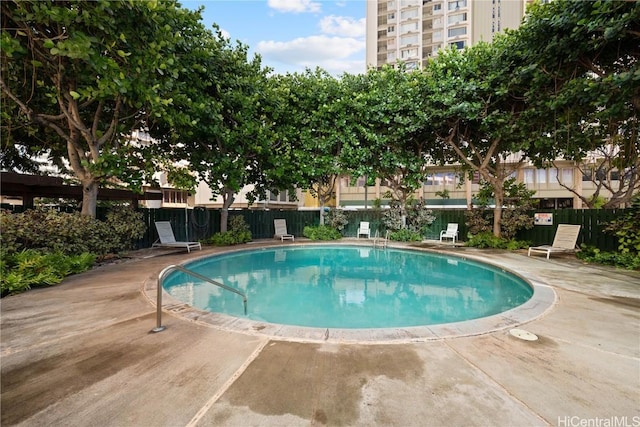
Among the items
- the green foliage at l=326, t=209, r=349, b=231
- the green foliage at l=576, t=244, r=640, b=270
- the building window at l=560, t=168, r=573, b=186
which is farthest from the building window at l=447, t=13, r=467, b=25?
the green foliage at l=576, t=244, r=640, b=270

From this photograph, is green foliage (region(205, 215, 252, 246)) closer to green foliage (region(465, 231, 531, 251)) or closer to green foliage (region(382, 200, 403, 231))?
green foliage (region(382, 200, 403, 231))

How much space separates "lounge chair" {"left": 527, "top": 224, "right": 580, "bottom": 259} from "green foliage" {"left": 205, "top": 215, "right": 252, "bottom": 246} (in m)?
11.3

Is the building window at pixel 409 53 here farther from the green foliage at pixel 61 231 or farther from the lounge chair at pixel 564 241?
the green foliage at pixel 61 231

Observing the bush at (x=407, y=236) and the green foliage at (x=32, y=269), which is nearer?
the green foliage at (x=32, y=269)

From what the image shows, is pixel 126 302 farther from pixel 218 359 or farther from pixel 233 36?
pixel 233 36

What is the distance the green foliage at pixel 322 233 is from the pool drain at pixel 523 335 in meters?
11.6

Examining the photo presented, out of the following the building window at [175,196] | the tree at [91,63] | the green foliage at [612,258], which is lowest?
the green foliage at [612,258]

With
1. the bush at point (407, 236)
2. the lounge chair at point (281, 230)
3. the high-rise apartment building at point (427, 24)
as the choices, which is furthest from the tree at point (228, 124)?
the high-rise apartment building at point (427, 24)

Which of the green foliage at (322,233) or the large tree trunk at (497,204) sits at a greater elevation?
the large tree trunk at (497,204)

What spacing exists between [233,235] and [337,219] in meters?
5.67

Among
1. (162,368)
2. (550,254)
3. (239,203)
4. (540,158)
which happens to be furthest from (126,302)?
(239,203)

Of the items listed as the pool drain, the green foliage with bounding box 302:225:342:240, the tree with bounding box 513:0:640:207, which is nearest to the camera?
the pool drain

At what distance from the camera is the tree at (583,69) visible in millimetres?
6219

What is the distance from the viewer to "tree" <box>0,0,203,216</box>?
5.48 meters
